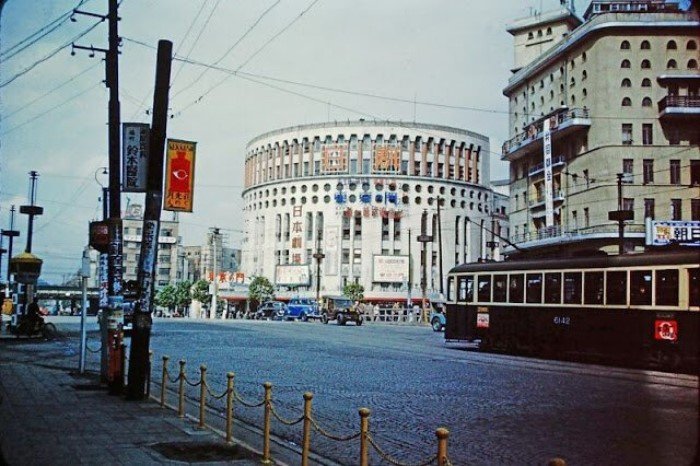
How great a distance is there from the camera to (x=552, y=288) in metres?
22.8

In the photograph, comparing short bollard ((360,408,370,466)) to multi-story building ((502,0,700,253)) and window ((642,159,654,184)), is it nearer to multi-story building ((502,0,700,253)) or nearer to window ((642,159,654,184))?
multi-story building ((502,0,700,253))

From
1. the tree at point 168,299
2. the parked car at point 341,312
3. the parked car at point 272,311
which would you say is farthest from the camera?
the tree at point 168,299

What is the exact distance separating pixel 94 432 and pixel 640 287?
50.6 feet

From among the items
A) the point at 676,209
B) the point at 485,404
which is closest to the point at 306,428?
the point at 485,404

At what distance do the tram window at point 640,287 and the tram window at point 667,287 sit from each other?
319 millimetres

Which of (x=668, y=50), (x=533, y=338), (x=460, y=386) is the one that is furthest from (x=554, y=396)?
(x=668, y=50)

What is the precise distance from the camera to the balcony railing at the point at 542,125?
46875mm

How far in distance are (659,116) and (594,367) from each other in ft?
71.7

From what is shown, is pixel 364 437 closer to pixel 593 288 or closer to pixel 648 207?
pixel 593 288

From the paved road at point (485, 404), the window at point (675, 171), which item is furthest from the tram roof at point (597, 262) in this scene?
the window at point (675, 171)

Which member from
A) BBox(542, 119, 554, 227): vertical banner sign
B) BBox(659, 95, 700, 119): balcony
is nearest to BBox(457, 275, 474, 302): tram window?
BBox(659, 95, 700, 119): balcony

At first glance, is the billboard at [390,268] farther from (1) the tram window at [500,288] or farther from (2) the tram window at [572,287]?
(2) the tram window at [572,287]

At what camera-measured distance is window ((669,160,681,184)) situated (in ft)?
120

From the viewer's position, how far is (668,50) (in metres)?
33.9
